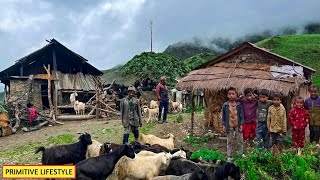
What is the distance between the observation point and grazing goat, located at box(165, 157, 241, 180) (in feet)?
25.3

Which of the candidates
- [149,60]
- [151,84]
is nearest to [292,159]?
[151,84]

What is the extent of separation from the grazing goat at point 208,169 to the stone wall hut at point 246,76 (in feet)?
18.7

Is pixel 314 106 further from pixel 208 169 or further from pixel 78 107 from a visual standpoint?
pixel 78 107

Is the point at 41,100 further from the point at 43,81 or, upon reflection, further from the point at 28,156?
the point at 28,156

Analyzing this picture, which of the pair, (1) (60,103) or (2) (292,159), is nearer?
(2) (292,159)

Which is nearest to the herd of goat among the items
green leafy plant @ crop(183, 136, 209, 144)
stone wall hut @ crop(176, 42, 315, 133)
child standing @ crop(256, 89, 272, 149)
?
child standing @ crop(256, 89, 272, 149)

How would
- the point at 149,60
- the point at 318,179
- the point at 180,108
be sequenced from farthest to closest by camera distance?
the point at 149,60, the point at 180,108, the point at 318,179

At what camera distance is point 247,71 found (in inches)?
570

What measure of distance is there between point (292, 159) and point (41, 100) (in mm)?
20408

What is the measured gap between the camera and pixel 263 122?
10.3 meters

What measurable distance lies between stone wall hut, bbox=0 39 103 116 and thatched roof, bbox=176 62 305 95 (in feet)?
39.0

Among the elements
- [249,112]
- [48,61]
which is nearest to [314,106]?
[249,112]

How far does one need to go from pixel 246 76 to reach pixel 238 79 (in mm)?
308

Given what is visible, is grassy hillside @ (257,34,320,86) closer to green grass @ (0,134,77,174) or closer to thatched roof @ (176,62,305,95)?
thatched roof @ (176,62,305,95)
